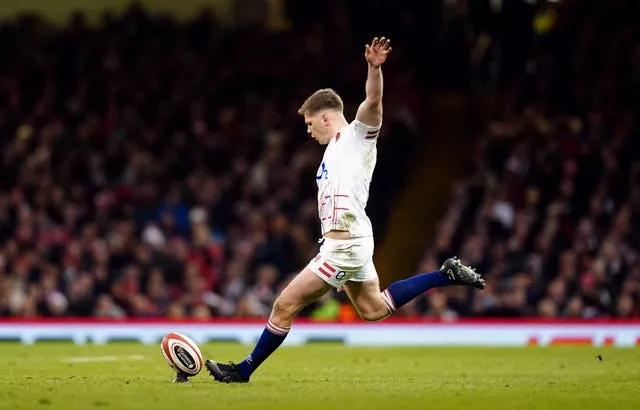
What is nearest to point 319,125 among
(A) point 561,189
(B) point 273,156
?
(A) point 561,189

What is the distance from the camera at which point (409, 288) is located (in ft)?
35.9

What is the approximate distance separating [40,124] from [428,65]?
7726 mm

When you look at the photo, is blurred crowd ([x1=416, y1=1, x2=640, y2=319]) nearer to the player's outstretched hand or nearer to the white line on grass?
the white line on grass

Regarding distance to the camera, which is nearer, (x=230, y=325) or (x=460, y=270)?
(x=460, y=270)

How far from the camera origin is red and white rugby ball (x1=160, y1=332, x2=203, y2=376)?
1034 centimetres

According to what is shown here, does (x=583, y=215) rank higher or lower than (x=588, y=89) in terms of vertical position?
lower

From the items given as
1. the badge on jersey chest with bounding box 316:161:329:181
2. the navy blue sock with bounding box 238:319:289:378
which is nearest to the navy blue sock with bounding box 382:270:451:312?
the navy blue sock with bounding box 238:319:289:378

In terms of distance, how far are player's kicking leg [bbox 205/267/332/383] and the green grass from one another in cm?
22

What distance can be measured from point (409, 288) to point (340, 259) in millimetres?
904

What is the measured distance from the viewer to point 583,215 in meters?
21.4

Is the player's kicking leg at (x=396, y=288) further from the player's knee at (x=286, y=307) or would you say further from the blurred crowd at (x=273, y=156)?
the blurred crowd at (x=273, y=156)

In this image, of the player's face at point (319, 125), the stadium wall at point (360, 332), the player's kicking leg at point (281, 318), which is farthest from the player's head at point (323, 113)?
the stadium wall at point (360, 332)

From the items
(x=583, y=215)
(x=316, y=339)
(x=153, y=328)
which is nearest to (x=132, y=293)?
(x=153, y=328)

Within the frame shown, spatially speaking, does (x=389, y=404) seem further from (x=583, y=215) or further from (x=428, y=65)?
(x=428, y=65)
